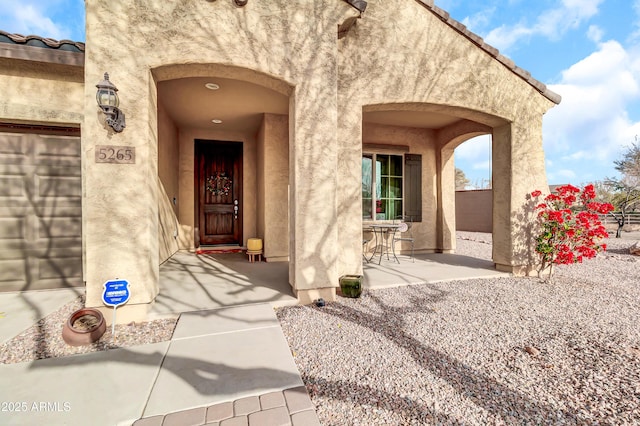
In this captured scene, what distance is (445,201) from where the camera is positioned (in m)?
6.27

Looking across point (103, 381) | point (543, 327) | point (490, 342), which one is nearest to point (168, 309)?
point (103, 381)

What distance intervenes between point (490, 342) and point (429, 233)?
13.9ft

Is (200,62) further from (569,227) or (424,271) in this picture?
(569,227)

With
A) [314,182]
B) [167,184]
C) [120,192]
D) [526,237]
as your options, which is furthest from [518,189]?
[167,184]

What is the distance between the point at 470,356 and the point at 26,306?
460 centimetres

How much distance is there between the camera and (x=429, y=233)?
249 inches

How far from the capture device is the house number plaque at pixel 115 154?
8.11 feet

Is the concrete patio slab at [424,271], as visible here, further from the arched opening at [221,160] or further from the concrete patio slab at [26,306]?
the concrete patio slab at [26,306]

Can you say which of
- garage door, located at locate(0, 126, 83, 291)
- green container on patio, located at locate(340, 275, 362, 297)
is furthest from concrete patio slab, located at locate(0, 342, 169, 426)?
garage door, located at locate(0, 126, 83, 291)

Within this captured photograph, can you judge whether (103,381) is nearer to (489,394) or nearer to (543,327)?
(489,394)

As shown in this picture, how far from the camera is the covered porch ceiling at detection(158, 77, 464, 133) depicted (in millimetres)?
3904

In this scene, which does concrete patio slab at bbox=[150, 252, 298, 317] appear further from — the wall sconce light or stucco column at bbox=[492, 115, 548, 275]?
stucco column at bbox=[492, 115, 548, 275]

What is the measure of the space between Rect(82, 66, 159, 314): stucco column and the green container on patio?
2129 millimetres

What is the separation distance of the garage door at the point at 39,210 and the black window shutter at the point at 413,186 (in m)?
5.92
